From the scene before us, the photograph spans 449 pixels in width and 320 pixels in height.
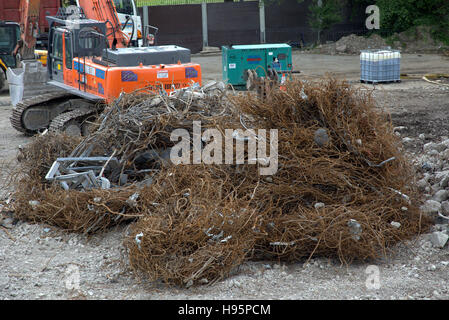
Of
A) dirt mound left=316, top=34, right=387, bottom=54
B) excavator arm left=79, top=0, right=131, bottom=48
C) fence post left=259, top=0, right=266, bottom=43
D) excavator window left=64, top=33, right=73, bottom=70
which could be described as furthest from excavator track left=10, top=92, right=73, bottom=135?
fence post left=259, top=0, right=266, bottom=43

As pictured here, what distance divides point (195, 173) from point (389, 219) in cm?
219

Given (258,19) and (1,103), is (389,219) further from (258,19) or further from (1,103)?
(258,19)

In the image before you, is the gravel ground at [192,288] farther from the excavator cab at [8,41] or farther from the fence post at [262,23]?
the fence post at [262,23]

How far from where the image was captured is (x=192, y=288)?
18.0 ft

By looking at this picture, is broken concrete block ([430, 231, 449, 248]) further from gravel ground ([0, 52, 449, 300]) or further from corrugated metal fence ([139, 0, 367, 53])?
corrugated metal fence ([139, 0, 367, 53])

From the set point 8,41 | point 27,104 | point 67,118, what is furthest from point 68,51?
point 8,41

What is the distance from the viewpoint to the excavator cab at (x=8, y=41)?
54.9 ft

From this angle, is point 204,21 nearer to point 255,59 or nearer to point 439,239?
point 255,59

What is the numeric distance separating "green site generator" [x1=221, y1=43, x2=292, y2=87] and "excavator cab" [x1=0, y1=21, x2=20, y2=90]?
6.18 meters

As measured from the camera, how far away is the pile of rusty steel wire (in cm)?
580

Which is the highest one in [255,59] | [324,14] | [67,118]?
[324,14]

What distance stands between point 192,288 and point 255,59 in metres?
10.1

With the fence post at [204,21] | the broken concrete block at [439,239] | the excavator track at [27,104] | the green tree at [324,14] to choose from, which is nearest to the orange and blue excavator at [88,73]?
the excavator track at [27,104]

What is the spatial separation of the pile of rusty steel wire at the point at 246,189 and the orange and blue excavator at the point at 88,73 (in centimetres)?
242
